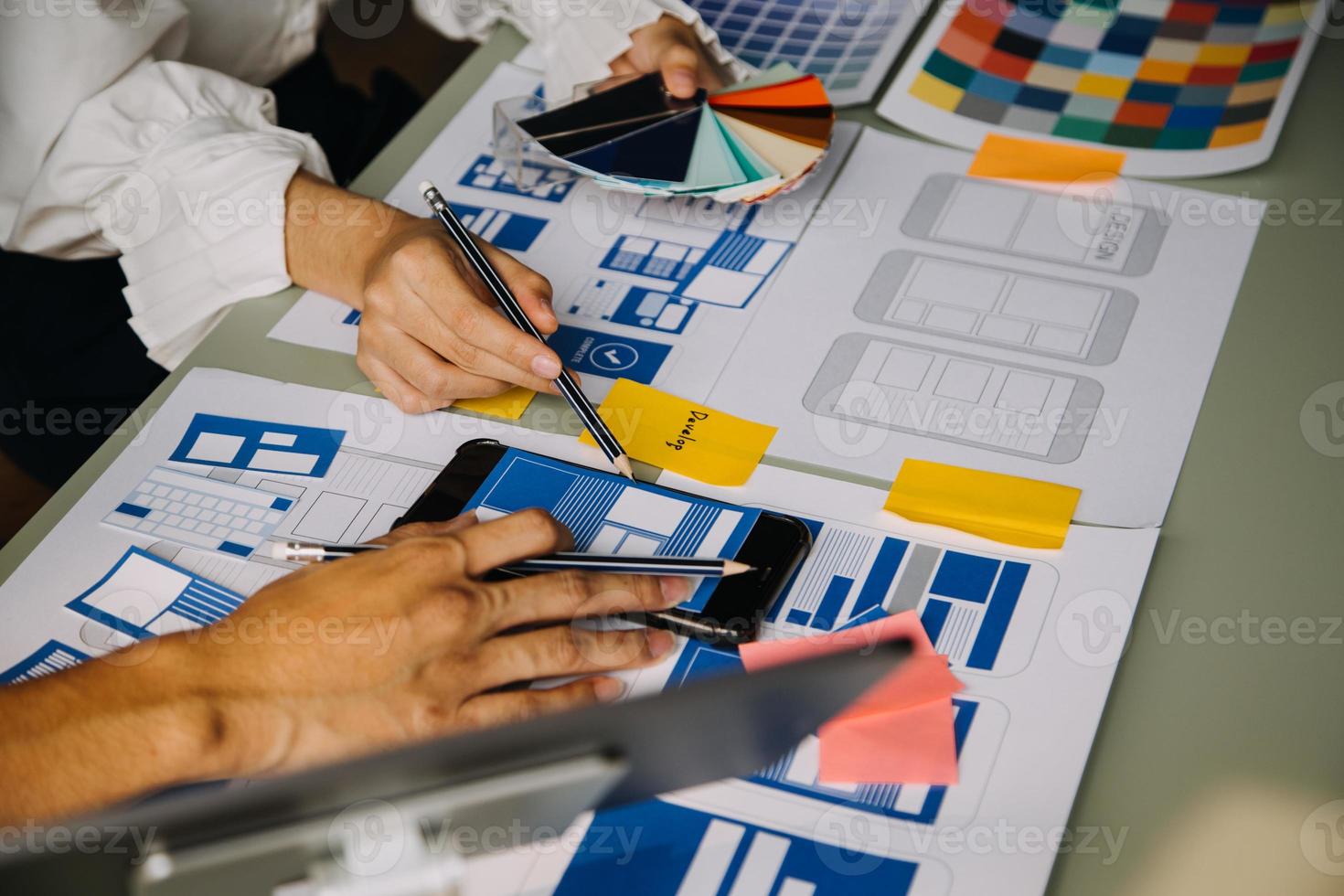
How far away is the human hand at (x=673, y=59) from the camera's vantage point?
1.19 meters

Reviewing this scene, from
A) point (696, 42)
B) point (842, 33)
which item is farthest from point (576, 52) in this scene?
point (842, 33)

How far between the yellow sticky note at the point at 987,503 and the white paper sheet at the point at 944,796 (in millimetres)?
22

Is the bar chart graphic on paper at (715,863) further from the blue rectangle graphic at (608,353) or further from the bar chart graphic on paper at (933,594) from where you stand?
the blue rectangle graphic at (608,353)

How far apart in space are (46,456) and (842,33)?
98cm

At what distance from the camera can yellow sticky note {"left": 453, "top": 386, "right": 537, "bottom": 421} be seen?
38.5 inches

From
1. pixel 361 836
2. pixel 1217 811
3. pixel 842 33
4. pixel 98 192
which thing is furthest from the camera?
pixel 842 33

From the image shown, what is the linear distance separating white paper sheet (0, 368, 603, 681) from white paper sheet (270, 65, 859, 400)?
9 cm

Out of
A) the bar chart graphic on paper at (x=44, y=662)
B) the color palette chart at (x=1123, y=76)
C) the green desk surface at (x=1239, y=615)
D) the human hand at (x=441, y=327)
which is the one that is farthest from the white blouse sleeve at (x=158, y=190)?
the color palette chart at (x=1123, y=76)

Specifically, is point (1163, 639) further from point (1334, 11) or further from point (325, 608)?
point (1334, 11)

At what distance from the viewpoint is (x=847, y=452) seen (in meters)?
→ 0.91

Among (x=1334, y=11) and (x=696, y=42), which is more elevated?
(x=1334, y=11)

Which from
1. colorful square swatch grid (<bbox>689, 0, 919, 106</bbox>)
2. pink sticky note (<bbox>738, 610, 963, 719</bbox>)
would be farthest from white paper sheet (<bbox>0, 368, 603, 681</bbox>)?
colorful square swatch grid (<bbox>689, 0, 919, 106</bbox>)

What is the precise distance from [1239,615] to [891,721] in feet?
0.84

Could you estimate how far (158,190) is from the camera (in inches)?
44.5
